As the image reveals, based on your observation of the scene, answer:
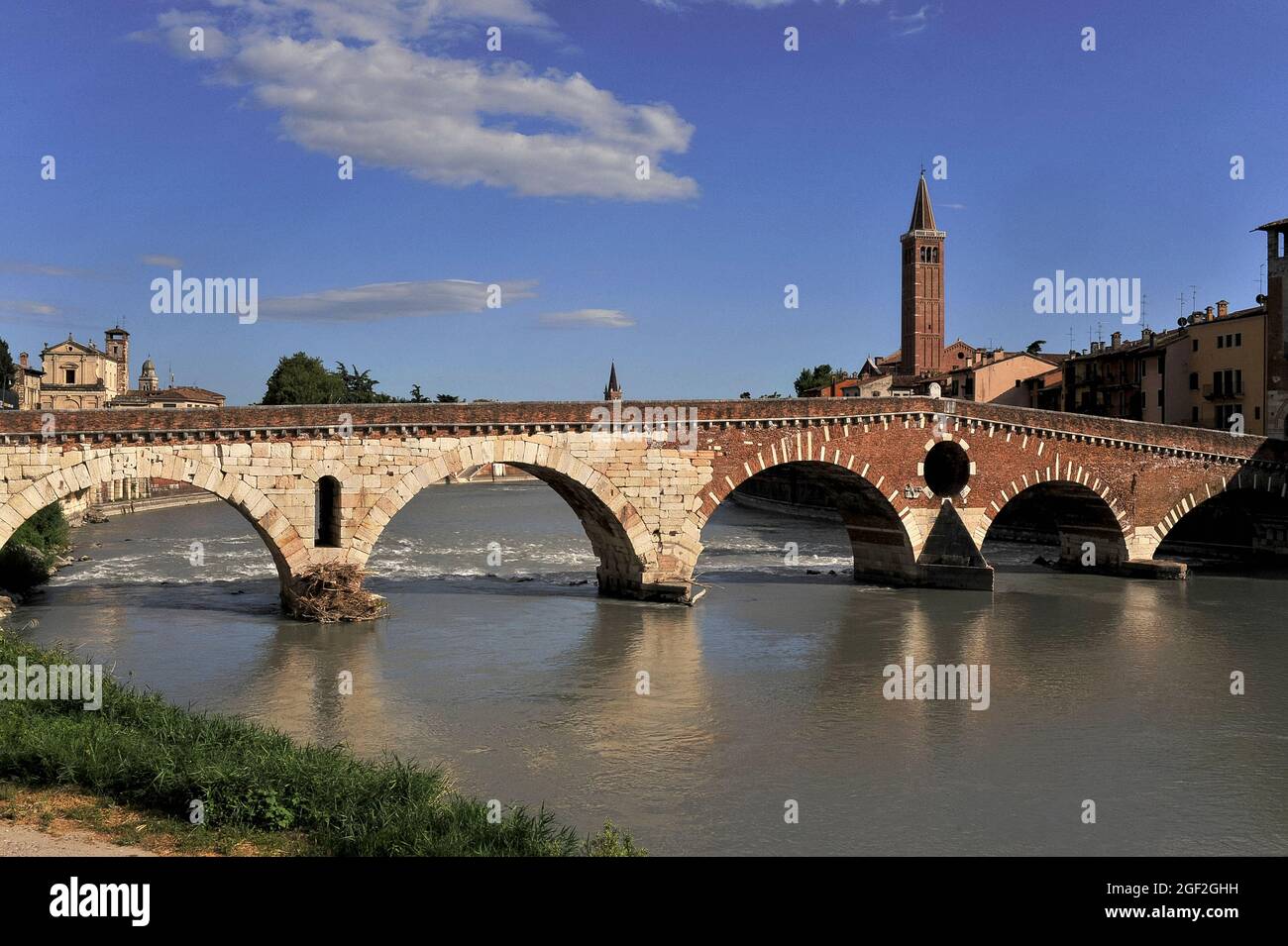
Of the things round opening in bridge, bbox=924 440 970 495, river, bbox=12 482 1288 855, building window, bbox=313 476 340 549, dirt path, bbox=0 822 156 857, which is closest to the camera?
dirt path, bbox=0 822 156 857

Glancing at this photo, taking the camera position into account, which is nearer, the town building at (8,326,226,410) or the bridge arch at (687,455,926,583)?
the bridge arch at (687,455,926,583)

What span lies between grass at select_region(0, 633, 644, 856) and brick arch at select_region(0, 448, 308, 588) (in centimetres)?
1152

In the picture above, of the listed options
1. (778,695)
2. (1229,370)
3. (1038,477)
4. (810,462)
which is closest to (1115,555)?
(1038,477)

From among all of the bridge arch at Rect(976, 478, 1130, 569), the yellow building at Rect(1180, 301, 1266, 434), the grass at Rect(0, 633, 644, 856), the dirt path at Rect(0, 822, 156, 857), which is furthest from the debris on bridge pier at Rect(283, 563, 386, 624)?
the yellow building at Rect(1180, 301, 1266, 434)

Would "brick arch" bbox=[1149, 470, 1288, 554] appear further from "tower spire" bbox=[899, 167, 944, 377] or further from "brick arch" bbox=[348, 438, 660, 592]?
"tower spire" bbox=[899, 167, 944, 377]

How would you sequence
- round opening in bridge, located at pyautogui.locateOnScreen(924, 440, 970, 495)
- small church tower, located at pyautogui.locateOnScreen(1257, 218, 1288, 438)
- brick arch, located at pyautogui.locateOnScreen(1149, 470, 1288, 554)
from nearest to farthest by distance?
1. round opening in bridge, located at pyautogui.locateOnScreen(924, 440, 970, 495)
2. brick arch, located at pyautogui.locateOnScreen(1149, 470, 1288, 554)
3. small church tower, located at pyautogui.locateOnScreen(1257, 218, 1288, 438)

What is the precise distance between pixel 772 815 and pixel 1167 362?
40.9m

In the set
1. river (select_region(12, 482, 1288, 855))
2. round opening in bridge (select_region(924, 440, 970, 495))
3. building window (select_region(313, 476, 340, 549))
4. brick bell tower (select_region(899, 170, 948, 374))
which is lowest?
river (select_region(12, 482, 1288, 855))

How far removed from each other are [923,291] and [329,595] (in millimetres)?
56984

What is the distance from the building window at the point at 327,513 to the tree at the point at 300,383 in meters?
47.5

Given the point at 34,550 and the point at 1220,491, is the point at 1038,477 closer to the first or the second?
the point at 1220,491

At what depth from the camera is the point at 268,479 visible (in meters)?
24.4

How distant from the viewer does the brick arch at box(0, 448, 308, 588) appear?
2247 centimetres

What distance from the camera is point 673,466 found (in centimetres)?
2781
